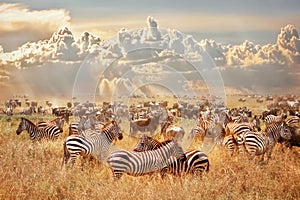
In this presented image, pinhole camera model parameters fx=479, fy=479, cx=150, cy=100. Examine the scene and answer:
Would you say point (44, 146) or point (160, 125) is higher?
point (160, 125)

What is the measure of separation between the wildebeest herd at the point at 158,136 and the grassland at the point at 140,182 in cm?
22

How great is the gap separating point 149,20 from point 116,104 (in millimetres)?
1811

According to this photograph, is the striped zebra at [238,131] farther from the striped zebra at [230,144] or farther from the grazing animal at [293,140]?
the grazing animal at [293,140]

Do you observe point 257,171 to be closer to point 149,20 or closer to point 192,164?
point 192,164

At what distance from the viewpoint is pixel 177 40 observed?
8.62 metres

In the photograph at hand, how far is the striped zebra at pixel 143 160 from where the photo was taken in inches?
234

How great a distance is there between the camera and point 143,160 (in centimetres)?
612

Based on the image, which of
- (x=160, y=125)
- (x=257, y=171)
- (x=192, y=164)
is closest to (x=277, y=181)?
(x=257, y=171)

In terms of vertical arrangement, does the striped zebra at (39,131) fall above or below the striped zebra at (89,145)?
above

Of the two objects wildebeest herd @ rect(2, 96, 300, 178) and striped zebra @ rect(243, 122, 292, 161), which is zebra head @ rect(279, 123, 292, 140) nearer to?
wildebeest herd @ rect(2, 96, 300, 178)

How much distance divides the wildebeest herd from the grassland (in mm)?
219

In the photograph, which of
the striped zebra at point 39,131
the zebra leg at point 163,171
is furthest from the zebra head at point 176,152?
the striped zebra at point 39,131

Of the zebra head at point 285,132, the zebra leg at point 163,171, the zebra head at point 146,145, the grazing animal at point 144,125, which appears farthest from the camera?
the grazing animal at point 144,125

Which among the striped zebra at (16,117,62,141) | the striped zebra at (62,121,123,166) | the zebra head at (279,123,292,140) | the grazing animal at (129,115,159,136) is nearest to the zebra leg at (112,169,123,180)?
the striped zebra at (62,121,123,166)
